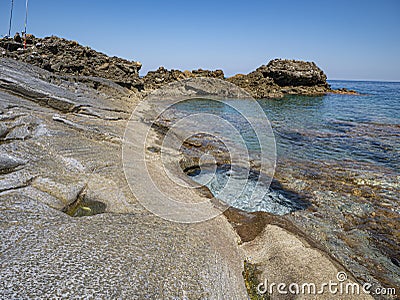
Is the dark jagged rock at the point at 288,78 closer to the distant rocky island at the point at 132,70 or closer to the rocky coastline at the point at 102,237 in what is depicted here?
the distant rocky island at the point at 132,70

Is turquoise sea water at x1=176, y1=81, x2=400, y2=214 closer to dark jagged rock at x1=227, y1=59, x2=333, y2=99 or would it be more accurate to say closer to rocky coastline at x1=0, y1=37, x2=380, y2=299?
rocky coastline at x1=0, y1=37, x2=380, y2=299

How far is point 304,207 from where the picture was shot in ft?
19.6

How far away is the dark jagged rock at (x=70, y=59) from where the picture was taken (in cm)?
2009

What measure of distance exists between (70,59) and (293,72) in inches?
1487

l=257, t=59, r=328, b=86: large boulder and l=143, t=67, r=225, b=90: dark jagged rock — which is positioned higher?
l=257, t=59, r=328, b=86: large boulder

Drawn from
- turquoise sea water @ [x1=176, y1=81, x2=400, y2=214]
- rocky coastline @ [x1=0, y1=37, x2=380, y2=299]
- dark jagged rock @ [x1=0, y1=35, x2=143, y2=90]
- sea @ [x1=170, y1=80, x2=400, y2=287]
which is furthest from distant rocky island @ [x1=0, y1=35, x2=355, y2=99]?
sea @ [x1=170, y1=80, x2=400, y2=287]

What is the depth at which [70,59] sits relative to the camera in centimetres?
2347

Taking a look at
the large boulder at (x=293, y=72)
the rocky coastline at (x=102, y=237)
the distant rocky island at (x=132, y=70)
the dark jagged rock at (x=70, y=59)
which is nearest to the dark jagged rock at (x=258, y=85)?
the distant rocky island at (x=132, y=70)

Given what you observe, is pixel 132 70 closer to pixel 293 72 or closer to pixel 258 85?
pixel 258 85

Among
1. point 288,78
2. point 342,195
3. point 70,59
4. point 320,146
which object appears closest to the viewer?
point 342,195

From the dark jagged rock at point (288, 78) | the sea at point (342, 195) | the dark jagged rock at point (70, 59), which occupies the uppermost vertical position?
the dark jagged rock at point (288, 78)

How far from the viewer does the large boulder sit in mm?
48281

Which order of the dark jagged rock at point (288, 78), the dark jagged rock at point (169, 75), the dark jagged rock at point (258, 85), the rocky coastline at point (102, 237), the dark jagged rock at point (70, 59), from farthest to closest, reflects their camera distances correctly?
the dark jagged rock at point (288, 78) < the dark jagged rock at point (169, 75) < the dark jagged rock at point (258, 85) < the dark jagged rock at point (70, 59) < the rocky coastline at point (102, 237)

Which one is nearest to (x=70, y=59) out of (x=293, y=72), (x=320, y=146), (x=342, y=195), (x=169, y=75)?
(x=320, y=146)
